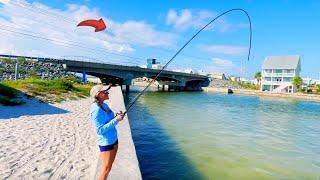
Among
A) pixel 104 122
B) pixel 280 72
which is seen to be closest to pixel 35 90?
pixel 104 122

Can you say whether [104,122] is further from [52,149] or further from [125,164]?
[52,149]

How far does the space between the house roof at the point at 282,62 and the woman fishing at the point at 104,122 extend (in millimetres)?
96257

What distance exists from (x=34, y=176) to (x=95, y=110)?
2.45m

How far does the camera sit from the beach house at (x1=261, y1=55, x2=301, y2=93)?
95363 millimetres

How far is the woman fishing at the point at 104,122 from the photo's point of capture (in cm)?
554

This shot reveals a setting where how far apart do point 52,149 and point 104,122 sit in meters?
4.38

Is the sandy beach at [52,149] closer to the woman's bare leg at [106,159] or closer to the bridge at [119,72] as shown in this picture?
the woman's bare leg at [106,159]

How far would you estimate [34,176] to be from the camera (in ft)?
23.1

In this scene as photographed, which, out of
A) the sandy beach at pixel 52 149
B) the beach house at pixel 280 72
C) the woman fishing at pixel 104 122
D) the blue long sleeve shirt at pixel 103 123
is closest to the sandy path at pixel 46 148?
the sandy beach at pixel 52 149

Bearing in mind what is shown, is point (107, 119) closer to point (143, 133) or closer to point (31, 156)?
point (31, 156)

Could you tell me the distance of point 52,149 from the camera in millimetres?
9438

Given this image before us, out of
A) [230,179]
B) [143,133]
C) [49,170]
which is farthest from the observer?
[143,133]

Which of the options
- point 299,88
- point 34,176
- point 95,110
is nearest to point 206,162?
point 34,176

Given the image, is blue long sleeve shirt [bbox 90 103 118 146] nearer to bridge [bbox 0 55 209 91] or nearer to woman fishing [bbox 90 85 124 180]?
woman fishing [bbox 90 85 124 180]
